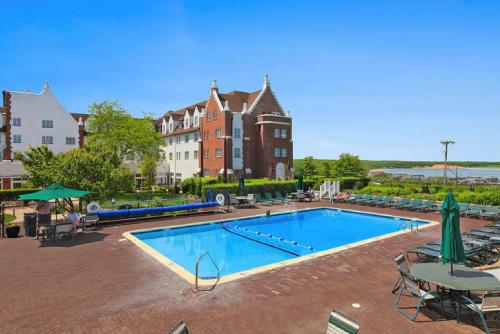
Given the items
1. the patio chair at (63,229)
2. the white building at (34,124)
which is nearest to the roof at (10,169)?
the white building at (34,124)

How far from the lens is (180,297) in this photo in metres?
8.32

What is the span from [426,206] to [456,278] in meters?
18.9

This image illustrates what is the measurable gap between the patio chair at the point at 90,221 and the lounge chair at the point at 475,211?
82.0 ft

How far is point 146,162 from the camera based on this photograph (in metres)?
44.2

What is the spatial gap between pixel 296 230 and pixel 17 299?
49.1 feet

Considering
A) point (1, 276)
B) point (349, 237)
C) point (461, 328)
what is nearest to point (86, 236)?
point (1, 276)

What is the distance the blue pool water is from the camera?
13.8m

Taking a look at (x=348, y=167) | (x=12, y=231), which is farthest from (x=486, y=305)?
(x=348, y=167)

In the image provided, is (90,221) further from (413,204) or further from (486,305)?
(413,204)

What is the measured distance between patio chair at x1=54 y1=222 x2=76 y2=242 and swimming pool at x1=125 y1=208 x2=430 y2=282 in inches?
106

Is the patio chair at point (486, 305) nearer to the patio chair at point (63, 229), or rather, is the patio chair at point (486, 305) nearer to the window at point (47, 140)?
the patio chair at point (63, 229)

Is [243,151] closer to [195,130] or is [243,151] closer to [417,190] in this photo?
[195,130]

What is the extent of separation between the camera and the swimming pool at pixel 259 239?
12812 millimetres

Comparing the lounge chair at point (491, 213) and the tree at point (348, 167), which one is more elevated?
the tree at point (348, 167)
